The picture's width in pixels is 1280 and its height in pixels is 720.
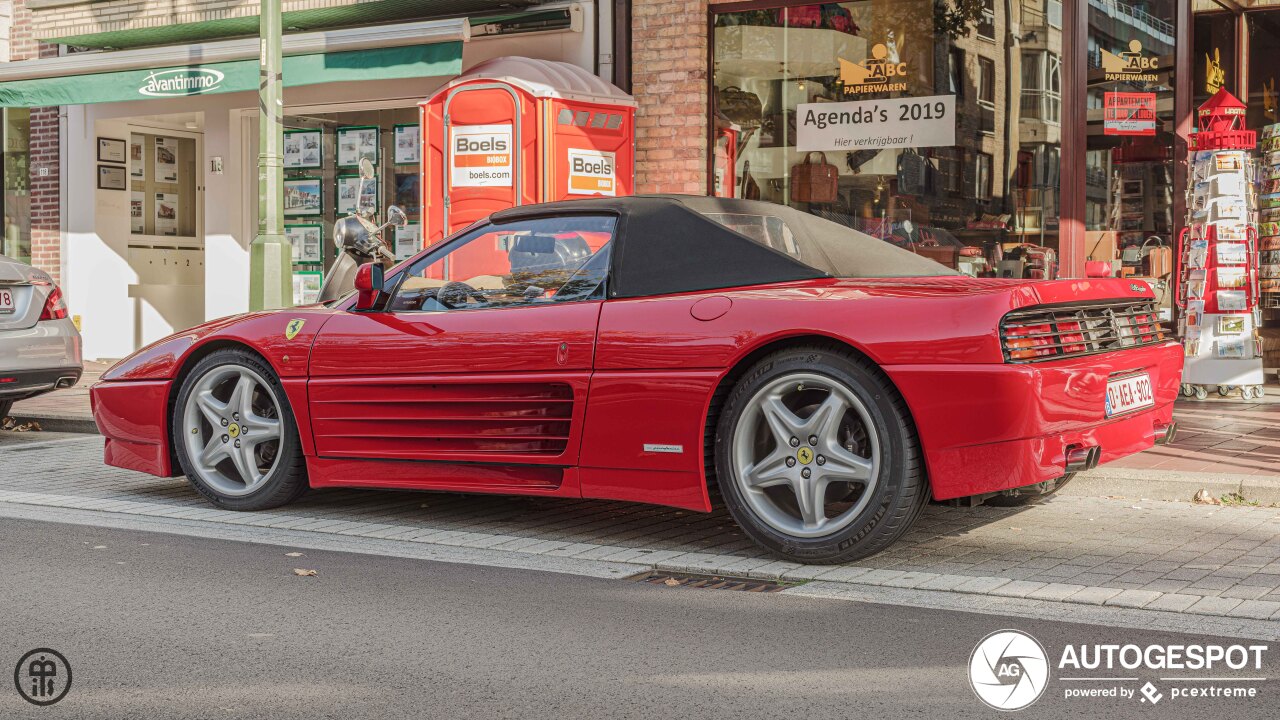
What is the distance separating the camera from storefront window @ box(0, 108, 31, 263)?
15859 millimetres

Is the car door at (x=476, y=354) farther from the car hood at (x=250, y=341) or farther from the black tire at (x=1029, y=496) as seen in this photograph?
the black tire at (x=1029, y=496)

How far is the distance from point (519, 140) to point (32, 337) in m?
4.15

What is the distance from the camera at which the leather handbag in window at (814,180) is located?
11.6 meters

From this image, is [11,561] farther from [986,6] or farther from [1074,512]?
[986,6]

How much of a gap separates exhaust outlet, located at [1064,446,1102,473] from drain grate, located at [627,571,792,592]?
1.06 meters

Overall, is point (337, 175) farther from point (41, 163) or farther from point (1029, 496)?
point (1029, 496)

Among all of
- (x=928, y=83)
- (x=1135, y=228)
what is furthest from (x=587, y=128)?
(x=1135, y=228)

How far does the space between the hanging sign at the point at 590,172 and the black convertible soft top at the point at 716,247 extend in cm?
568

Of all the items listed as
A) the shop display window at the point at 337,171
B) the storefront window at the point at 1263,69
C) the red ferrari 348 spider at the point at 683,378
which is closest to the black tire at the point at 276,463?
the red ferrari 348 spider at the point at 683,378

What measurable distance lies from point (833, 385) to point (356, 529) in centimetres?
225

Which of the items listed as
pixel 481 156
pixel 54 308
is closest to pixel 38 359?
pixel 54 308

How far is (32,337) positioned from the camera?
8.89 metres

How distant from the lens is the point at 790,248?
5609mm

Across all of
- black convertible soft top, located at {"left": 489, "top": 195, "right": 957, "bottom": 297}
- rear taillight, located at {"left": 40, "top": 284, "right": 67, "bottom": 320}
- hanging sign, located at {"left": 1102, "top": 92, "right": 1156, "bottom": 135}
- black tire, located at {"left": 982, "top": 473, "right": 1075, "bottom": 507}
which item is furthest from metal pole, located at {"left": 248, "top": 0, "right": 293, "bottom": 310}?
hanging sign, located at {"left": 1102, "top": 92, "right": 1156, "bottom": 135}
